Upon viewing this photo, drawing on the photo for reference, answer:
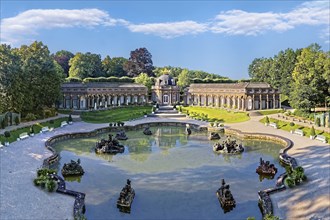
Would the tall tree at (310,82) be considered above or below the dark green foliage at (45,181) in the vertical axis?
above

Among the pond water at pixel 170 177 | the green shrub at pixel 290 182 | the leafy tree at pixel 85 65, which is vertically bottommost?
the pond water at pixel 170 177

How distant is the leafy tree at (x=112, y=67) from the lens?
3617 inches

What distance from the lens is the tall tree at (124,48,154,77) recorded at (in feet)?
314

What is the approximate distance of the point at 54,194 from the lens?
19.2 metres

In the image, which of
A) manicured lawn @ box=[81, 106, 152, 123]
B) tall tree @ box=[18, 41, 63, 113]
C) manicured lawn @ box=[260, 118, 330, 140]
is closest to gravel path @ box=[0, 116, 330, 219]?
manicured lawn @ box=[260, 118, 330, 140]

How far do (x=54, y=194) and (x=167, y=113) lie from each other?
4036 centimetres

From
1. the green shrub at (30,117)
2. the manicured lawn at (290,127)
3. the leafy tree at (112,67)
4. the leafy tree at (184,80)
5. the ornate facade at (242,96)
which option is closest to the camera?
the manicured lawn at (290,127)

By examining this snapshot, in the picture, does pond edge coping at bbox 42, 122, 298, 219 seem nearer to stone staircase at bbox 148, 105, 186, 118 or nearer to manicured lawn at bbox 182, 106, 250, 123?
manicured lawn at bbox 182, 106, 250, 123

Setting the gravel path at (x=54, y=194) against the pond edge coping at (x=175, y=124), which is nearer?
the gravel path at (x=54, y=194)

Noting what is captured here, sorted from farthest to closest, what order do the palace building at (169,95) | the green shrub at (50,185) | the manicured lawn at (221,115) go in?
the palace building at (169,95), the manicured lawn at (221,115), the green shrub at (50,185)

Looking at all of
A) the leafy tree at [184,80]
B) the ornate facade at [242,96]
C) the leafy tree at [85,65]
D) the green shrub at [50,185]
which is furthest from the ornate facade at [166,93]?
the green shrub at [50,185]

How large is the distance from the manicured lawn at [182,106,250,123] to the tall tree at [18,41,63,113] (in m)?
22.4

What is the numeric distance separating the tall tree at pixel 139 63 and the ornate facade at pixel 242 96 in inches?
1265

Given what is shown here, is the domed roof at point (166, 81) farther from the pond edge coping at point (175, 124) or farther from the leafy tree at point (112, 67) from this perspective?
the pond edge coping at point (175, 124)
